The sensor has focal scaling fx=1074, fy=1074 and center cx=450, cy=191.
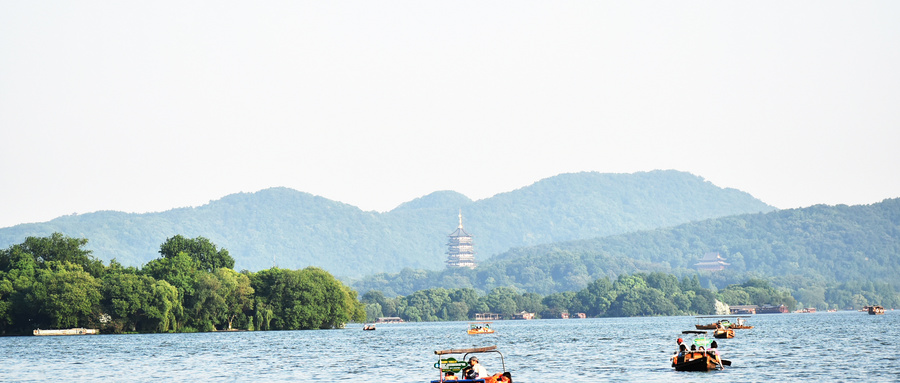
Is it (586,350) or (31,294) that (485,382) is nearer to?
(586,350)

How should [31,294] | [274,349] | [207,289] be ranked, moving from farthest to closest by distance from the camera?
[207,289], [31,294], [274,349]

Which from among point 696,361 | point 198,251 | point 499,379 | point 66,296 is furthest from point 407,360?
point 198,251

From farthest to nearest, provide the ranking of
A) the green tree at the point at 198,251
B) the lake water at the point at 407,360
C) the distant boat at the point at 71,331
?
1. the green tree at the point at 198,251
2. the distant boat at the point at 71,331
3. the lake water at the point at 407,360

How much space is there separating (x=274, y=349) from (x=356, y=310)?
62.2m

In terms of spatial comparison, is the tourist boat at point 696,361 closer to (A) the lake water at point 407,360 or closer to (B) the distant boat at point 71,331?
(A) the lake water at point 407,360

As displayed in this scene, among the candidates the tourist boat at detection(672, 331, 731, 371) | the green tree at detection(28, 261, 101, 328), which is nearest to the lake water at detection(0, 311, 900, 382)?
the tourist boat at detection(672, 331, 731, 371)

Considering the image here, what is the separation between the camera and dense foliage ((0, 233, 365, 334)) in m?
137

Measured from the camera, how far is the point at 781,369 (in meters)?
71.6

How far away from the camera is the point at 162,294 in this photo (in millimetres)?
139875

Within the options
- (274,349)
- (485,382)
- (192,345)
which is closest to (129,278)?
(192,345)

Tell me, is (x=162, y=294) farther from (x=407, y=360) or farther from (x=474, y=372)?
(x=474, y=372)

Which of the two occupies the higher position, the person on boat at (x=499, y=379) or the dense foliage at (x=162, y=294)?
the dense foliage at (x=162, y=294)

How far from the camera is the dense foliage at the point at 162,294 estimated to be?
449ft

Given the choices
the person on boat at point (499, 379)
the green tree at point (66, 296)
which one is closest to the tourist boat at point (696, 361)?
the person on boat at point (499, 379)
